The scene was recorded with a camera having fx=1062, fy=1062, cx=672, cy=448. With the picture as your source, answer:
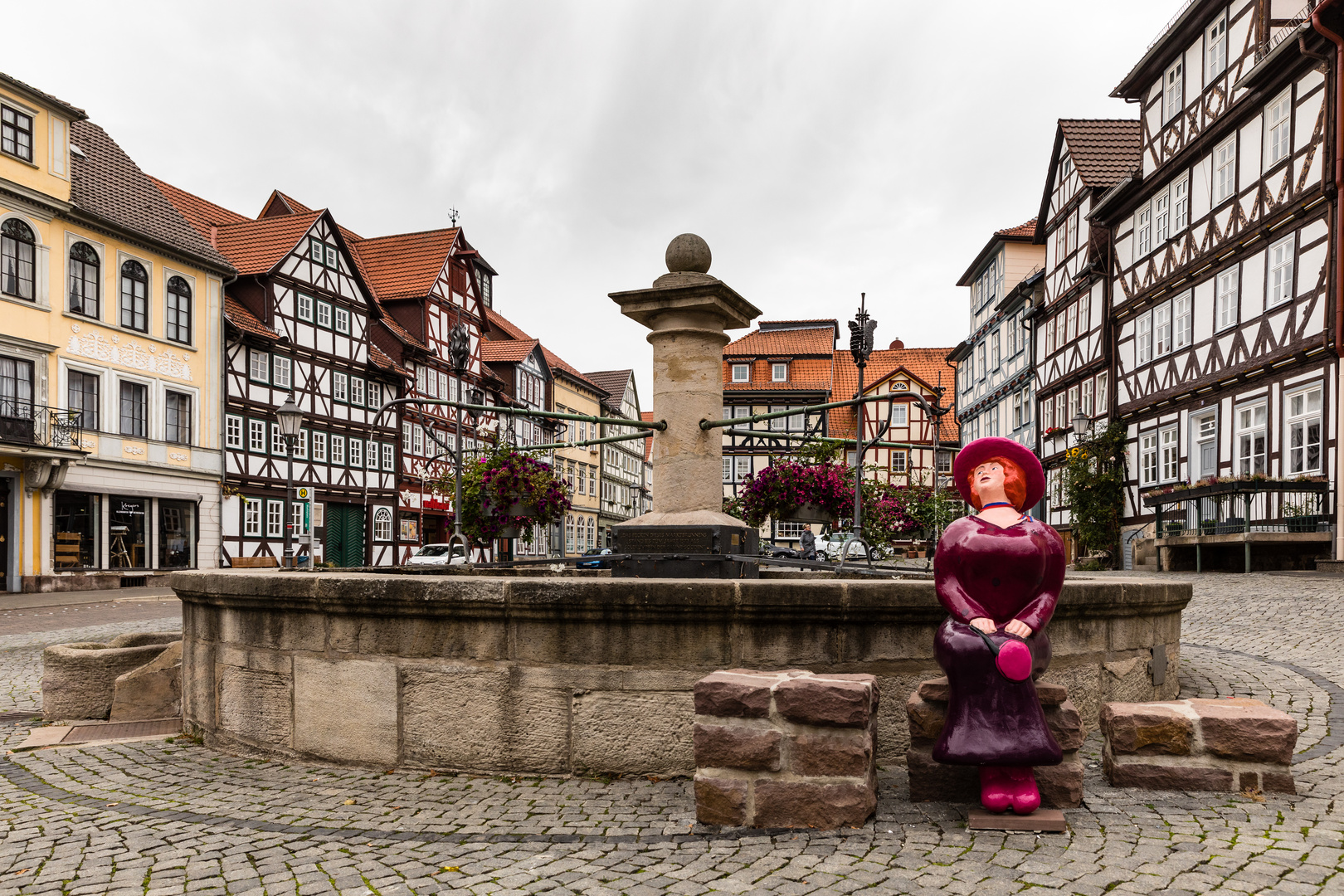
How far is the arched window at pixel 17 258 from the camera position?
22.6 m

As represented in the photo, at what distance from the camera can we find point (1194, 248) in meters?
22.9

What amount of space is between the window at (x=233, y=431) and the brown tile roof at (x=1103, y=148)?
24078 mm

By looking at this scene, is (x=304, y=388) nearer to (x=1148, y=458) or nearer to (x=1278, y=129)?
(x=1148, y=458)

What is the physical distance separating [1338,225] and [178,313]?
84.1 ft

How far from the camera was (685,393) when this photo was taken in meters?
7.03

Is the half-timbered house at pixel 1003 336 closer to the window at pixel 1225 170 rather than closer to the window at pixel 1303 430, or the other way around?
the window at pixel 1225 170

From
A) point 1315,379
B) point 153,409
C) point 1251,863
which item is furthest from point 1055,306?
point 1251,863

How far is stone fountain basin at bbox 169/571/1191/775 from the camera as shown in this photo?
4.61m

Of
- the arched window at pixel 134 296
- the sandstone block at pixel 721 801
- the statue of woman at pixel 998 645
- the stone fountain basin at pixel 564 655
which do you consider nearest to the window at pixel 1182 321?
the stone fountain basin at pixel 564 655

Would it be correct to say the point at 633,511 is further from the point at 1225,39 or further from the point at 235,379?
the point at 1225,39

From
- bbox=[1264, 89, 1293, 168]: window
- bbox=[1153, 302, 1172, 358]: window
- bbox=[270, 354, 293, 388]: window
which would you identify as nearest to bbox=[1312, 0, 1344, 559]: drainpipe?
bbox=[1264, 89, 1293, 168]: window

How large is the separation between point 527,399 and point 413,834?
46.0m

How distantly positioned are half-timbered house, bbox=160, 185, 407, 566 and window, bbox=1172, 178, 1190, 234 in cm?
2181

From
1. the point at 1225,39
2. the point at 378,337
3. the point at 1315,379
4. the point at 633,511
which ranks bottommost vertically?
the point at 633,511
